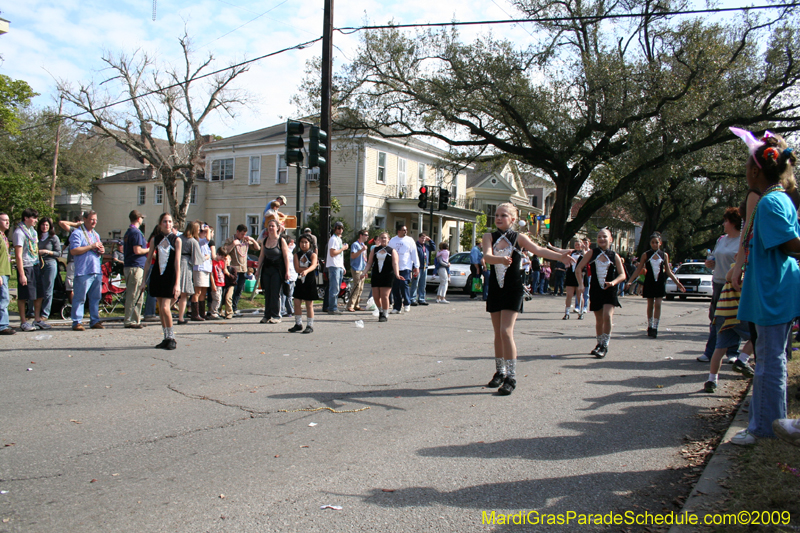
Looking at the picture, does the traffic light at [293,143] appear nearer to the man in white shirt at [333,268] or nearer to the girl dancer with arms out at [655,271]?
the man in white shirt at [333,268]

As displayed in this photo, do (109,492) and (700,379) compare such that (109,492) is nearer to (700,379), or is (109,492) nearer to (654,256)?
(700,379)

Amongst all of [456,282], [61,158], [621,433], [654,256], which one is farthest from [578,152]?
[61,158]

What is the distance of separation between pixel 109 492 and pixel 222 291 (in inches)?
364

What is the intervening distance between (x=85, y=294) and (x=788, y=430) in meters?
9.72

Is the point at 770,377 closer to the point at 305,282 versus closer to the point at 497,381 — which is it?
the point at 497,381

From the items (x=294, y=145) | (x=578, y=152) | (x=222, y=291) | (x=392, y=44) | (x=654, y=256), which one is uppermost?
(x=392, y=44)

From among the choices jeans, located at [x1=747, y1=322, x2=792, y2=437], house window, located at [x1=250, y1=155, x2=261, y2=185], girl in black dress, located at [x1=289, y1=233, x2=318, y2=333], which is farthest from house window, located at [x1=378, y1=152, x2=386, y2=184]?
jeans, located at [x1=747, y1=322, x2=792, y2=437]

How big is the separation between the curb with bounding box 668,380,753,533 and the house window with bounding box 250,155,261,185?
36343 mm

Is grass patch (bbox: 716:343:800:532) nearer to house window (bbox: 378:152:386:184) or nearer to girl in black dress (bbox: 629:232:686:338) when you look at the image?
girl in black dress (bbox: 629:232:686:338)

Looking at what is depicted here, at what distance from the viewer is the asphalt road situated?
3.31 meters

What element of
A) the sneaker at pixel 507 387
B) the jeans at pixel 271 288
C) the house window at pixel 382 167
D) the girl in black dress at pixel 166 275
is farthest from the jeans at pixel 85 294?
the house window at pixel 382 167

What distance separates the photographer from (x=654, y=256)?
418 inches

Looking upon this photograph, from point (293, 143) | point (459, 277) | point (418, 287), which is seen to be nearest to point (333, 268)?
point (293, 143)

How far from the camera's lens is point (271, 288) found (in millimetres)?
11273
